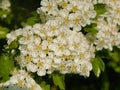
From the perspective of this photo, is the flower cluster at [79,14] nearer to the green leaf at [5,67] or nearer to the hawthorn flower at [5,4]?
the green leaf at [5,67]

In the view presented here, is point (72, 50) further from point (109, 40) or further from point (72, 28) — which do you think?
point (109, 40)

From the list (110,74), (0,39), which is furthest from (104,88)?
(0,39)

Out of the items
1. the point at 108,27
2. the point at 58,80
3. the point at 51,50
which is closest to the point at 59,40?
the point at 51,50

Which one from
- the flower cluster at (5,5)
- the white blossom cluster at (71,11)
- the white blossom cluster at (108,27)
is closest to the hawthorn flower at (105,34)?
the white blossom cluster at (108,27)

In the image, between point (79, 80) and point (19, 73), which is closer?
point (19, 73)

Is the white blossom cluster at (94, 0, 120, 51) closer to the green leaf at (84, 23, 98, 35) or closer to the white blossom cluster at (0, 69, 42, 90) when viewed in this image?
the green leaf at (84, 23, 98, 35)

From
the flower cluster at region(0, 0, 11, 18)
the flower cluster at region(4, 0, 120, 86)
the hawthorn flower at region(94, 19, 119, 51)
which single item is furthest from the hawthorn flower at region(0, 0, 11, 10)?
the hawthorn flower at region(94, 19, 119, 51)
